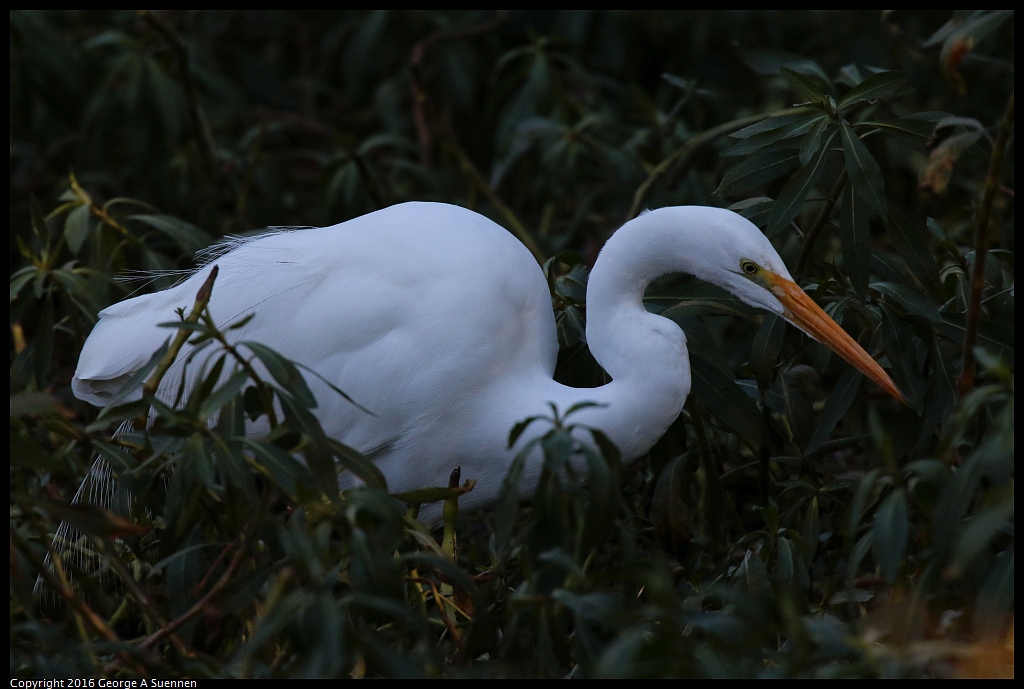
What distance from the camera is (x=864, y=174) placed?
173 cm

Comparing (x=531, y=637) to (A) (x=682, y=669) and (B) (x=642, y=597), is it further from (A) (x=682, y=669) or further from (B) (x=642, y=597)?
(B) (x=642, y=597)

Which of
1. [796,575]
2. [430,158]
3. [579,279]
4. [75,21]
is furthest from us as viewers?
[75,21]

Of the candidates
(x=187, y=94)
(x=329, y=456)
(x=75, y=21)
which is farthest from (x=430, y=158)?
(x=329, y=456)

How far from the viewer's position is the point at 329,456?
136 cm

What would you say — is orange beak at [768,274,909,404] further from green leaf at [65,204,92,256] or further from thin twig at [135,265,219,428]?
green leaf at [65,204,92,256]

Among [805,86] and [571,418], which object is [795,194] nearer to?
[805,86]

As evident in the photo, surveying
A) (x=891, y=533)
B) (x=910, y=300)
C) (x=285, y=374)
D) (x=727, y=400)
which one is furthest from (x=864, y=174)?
(x=285, y=374)

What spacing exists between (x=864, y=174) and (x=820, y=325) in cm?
29

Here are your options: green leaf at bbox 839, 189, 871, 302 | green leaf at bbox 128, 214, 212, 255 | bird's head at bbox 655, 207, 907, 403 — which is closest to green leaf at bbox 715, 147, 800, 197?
green leaf at bbox 839, 189, 871, 302

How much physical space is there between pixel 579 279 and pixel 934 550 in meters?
0.92

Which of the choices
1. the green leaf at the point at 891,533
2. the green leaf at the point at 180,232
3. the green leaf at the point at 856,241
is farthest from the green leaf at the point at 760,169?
the green leaf at the point at 180,232

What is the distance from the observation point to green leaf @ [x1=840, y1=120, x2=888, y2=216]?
1.73 metres

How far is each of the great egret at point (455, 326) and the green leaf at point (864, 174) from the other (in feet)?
0.77

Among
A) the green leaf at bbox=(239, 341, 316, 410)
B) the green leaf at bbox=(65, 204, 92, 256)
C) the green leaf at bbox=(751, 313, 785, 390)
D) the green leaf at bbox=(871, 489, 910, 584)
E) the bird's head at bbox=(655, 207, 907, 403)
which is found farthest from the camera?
the green leaf at bbox=(65, 204, 92, 256)
